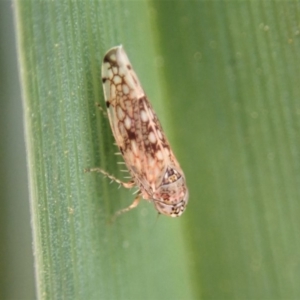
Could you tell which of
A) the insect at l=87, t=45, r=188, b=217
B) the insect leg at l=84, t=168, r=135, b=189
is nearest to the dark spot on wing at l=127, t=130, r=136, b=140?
the insect at l=87, t=45, r=188, b=217

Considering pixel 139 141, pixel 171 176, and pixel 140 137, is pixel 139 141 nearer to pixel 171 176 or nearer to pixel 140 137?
pixel 140 137

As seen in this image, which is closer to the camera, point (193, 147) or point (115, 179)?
point (115, 179)

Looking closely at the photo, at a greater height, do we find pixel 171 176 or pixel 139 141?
pixel 139 141

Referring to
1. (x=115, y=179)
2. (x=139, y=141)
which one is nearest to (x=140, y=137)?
(x=139, y=141)

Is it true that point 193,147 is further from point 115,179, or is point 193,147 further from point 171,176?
point 115,179

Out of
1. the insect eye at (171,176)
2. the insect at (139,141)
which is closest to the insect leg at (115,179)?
the insect at (139,141)

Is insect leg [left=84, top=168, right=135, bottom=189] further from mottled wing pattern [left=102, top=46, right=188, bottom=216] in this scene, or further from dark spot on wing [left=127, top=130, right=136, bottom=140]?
dark spot on wing [left=127, top=130, right=136, bottom=140]

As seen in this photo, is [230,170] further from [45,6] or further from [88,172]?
[45,6]

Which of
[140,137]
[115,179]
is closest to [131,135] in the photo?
[140,137]

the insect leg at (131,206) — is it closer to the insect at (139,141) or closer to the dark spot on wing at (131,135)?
the insect at (139,141)
